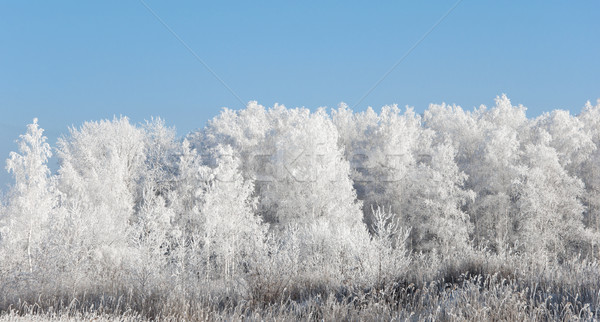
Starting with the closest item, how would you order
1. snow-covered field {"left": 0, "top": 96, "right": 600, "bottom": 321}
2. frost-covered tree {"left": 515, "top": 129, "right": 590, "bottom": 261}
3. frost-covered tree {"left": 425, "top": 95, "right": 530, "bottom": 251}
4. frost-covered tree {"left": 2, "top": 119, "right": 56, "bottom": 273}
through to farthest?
snow-covered field {"left": 0, "top": 96, "right": 600, "bottom": 321}, frost-covered tree {"left": 2, "top": 119, "right": 56, "bottom": 273}, frost-covered tree {"left": 515, "top": 129, "right": 590, "bottom": 261}, frost-covered tree {"left": 425, "top": 95, "right": 530, "bottom": 251}

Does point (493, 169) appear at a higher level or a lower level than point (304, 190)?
higher

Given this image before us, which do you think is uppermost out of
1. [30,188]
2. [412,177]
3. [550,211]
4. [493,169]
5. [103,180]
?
[103,180]

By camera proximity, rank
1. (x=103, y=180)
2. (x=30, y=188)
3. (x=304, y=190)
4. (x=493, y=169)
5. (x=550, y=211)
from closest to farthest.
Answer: (x=30, y=188), (x=550, y=211), (x=304, y=190), (x=493, y=169), (x=103, y=180)

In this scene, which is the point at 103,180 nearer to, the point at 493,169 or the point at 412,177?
the point at 412,177

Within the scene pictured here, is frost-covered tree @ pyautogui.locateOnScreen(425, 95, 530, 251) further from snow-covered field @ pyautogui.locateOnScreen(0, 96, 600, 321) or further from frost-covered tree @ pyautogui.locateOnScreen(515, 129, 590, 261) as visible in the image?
frost-covered tree @ pyautogui.locateOnScreen(515, 129, 590, 261)

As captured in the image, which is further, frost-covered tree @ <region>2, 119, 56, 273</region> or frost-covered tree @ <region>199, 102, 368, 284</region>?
frost-covered tree @ <region>199, 102, 368, 284</region>

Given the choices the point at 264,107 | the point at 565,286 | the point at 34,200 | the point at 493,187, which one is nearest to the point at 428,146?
the point at 493,187

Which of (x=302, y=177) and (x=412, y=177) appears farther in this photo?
(x=412, y=177)

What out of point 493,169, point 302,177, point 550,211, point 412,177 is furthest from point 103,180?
point 550,211

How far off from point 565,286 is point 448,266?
97.1 inches

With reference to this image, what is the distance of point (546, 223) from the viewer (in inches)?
1032

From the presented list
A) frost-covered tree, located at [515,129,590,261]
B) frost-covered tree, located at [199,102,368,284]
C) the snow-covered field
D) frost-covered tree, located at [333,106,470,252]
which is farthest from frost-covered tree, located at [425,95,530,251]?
frost-covered tree, located at [199,102,368,284]

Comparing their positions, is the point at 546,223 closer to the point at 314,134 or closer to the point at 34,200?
the point at 314,134

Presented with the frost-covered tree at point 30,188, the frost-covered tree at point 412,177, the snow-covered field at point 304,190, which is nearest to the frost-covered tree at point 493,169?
the snow-covered field at point 304,190
